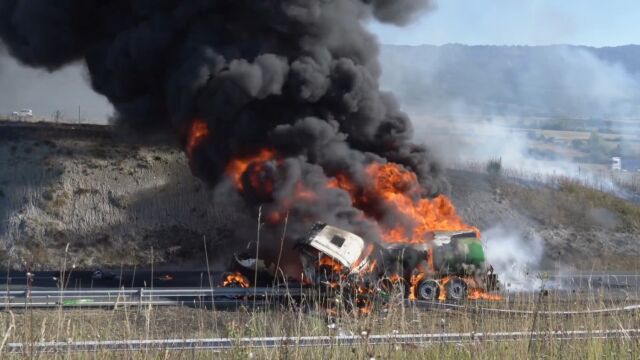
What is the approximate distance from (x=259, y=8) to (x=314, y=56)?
2890mm

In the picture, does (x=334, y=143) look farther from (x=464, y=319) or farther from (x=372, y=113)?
(x=464, y=319)

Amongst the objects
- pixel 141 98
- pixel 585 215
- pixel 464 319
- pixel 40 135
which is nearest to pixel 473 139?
pixel 585 215

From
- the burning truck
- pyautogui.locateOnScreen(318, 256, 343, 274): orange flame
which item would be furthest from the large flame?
pyautogui.locateOnScreen(318, 256, 343, 274): orange flame

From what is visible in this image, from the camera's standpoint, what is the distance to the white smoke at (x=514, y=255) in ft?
83.7

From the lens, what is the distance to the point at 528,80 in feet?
436

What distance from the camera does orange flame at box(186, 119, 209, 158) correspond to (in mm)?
29500

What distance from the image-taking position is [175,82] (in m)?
29.4

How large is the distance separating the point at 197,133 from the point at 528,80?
111 metres

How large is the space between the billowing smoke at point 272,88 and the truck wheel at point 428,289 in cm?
316

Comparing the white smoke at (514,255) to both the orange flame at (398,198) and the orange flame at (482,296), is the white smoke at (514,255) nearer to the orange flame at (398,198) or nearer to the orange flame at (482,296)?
the orange flame at (398,198)

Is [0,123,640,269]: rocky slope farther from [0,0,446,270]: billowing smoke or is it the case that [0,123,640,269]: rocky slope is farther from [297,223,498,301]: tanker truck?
[297,223,498,301]: tanker truck

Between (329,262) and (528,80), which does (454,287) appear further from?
(528,80)

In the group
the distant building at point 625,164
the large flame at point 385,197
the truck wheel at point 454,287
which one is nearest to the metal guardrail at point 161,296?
the truck wheel at point 454,287

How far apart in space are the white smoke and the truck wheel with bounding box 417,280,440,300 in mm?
1879
